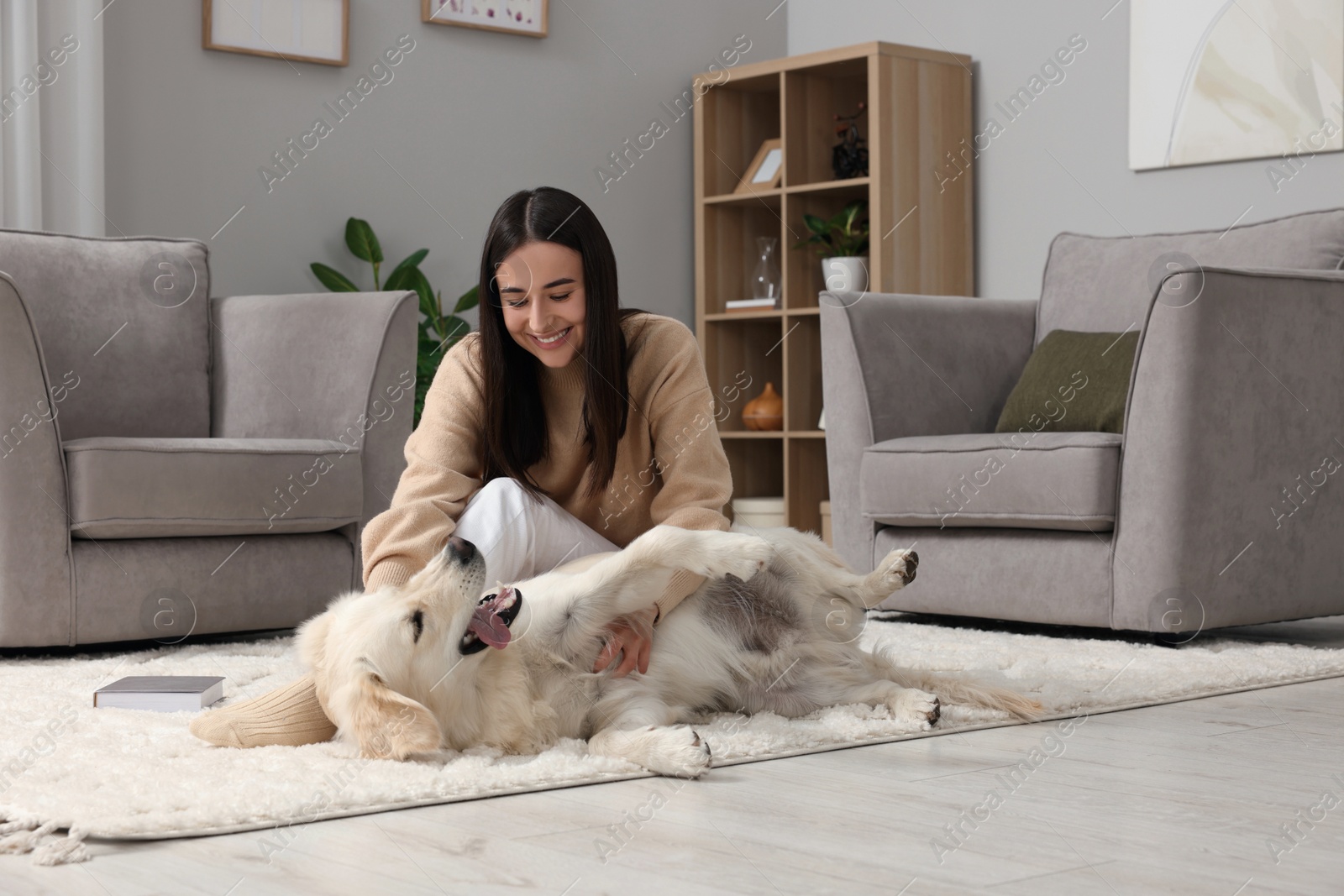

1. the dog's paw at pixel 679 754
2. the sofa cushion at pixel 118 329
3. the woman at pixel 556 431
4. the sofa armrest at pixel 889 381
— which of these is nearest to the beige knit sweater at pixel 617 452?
the woman at pixel 556 431

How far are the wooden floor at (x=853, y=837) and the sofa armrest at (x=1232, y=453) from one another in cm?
100

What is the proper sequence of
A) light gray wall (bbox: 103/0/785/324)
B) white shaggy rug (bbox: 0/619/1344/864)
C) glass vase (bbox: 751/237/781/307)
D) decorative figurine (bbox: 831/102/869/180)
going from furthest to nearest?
glass vase (bbox: 751/237/781/307), decorative figurine (bbox: 831/102/869/180), light gray wall (bbox: 103/0/785/324), white shaggy rug (bbox: 0/619/1344/864)

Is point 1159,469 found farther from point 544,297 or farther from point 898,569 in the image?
point 544,297

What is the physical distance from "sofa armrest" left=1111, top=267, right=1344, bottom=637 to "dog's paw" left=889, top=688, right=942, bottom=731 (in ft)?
3.32

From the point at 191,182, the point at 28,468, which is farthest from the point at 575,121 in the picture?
the point at 28,468

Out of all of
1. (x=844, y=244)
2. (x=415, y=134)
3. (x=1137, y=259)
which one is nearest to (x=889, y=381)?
(x=1137, y=259)

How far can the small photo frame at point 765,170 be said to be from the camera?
210 inches

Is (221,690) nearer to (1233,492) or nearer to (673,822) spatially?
(673,822)

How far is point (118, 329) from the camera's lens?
3.34 m

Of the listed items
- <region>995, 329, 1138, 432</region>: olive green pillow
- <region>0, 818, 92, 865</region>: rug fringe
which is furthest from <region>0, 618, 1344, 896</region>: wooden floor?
<region>995, 329, 1138, 432</region>: olive green pillow

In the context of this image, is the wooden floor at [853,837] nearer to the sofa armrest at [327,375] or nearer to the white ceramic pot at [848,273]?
the sofa armrest at [327,375]

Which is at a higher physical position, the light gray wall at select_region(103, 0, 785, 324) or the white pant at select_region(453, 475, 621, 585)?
the light gray wall at select_region(103, 0, 785, 324)

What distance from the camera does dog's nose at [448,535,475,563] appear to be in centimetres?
169

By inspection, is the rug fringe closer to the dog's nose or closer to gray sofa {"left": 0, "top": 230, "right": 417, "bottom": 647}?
the dog's nose
